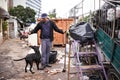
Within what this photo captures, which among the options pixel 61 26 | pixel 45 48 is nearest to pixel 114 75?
pixel 45 48

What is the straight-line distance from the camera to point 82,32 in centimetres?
745

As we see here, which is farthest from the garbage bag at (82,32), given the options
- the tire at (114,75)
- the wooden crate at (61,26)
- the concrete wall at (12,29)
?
→ the concrete wall at (12,29)

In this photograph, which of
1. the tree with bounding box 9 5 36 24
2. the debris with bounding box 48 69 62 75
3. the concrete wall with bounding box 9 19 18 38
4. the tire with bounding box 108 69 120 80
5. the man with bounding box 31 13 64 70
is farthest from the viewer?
the tree with bounding box 9 5 36 24

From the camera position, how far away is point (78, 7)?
→ 13312 millimetres

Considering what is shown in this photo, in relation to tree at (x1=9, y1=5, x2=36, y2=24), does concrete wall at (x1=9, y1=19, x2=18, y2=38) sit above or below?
below

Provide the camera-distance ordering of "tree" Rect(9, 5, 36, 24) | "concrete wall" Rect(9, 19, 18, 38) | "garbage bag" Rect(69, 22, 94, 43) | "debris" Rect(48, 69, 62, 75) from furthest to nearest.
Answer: "tree" Rect(9, 5, 36, 24), "concrete wall" Rect(9, 19, 18, 38), "debris" Rect(48, 69, 62, 75), "garbage bag" Rect(69, 22, 94, 43)

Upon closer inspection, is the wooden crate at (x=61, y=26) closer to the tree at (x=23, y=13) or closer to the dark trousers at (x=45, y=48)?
the dark trousers at (x=45, y=48)

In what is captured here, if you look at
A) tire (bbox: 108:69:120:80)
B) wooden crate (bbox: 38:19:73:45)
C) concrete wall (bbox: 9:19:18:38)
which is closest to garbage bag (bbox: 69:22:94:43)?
tire (bbox: 108:69:120:80)

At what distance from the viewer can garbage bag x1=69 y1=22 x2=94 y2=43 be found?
7296 millimetres

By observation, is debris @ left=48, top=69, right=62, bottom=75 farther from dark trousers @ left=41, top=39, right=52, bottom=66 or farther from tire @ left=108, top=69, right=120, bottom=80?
tire @ left=108, top=69, right=120, bottom=80

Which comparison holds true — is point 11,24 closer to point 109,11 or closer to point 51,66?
point 51,66

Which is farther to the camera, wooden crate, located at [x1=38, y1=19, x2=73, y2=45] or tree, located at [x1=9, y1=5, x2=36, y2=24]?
tree, located at [x1=9, y1=5, x2=36, y2=24]

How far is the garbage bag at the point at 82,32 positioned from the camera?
7.30m

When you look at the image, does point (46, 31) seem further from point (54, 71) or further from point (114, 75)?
point (114, 75)
